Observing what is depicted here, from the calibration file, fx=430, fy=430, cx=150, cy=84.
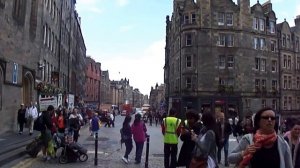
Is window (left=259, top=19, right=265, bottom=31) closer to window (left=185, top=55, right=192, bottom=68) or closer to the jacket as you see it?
window (left=185, top=55, right=192, bottom=68)

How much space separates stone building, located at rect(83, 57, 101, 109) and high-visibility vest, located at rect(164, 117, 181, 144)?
91.2 m

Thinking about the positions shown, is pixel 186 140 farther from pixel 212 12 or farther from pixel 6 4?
pixel 212 12

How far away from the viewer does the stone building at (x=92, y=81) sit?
349 ft

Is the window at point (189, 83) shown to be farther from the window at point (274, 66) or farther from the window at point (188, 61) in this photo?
the window at point (274, 66)

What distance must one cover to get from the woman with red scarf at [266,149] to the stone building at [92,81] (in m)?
99.2

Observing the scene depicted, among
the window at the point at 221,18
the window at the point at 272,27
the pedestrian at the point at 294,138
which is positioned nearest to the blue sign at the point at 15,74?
the pedestrian at the point at 294,138

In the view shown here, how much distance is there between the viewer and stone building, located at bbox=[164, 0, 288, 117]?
56312 millimetres

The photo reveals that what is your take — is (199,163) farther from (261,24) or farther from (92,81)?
(92,81)

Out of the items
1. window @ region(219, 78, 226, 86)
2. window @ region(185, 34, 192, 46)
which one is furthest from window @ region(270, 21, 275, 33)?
window @ region(185, 34, 192, 46)

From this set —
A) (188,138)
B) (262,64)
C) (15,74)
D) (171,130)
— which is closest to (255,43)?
(262,64)

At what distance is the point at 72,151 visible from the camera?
1416cm

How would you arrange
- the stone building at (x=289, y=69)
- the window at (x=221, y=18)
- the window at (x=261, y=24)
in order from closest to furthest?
the window at (x=221, y=18) < the window at (x=261, y=24) < the stone building at (x=289, y=69)

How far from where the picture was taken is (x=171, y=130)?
→ 39.7 ft

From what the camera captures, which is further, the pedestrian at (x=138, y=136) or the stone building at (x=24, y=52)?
the stone building at (x=24, y=52)
